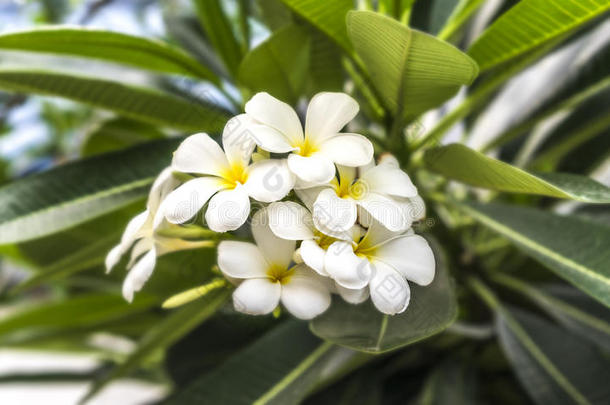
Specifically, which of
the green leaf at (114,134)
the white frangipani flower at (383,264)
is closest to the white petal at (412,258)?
the white frangipani flower at (383,264)

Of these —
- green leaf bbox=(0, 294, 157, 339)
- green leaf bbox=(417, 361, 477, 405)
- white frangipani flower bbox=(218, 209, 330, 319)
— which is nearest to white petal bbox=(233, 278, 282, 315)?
white frangipani flower bbox=(218, 209, 330, 319)

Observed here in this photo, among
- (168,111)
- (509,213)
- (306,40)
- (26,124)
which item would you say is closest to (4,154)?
(26,124)

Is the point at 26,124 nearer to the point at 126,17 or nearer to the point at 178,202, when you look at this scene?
the point at 126,17

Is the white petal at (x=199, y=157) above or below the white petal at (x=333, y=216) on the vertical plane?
above

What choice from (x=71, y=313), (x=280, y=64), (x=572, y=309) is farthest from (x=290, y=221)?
(x=71, y=313)

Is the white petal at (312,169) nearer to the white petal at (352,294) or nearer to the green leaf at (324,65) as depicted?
the white petal at (352,294)

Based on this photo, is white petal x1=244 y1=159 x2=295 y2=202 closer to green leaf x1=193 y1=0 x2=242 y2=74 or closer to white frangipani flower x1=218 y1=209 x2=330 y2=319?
white frangipani flower x1=218 y1=209 x2=330 y2=319
